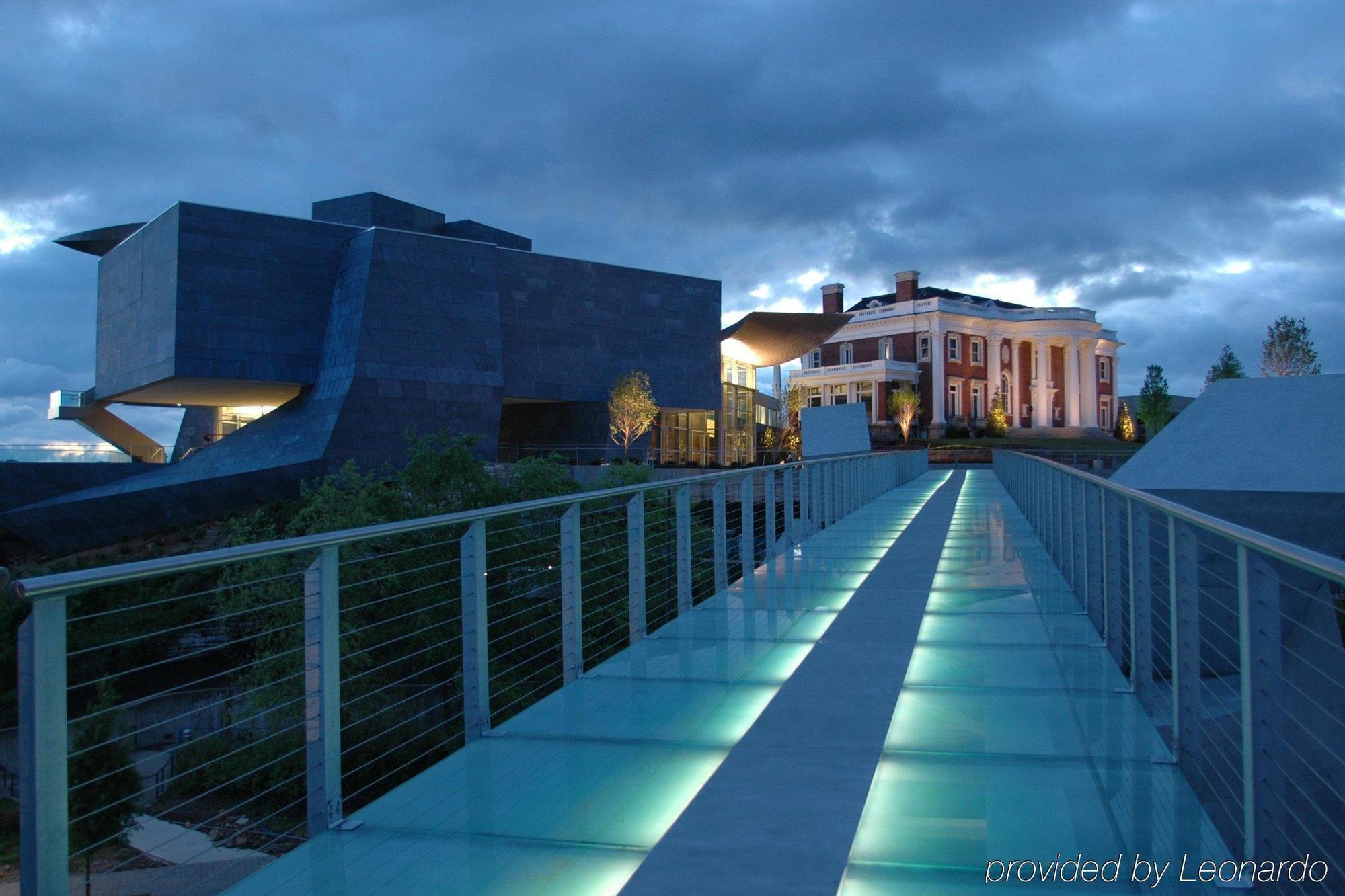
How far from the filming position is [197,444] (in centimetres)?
4662

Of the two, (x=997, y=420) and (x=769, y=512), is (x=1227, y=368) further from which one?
(x=769, y=512)

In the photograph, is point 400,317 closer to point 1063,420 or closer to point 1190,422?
point 1190,422

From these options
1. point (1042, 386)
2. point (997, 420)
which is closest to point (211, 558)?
point (997, 420)

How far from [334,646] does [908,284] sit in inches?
2501

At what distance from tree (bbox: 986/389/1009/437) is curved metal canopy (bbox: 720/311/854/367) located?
15.3 metres

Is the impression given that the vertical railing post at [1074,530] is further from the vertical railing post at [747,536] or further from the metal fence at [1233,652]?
the vertical railing post at [747,536]

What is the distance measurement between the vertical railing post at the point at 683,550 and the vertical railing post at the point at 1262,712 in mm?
4467

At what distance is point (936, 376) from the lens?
59875 millimetres

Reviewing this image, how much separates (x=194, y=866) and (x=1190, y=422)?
16686 millimetres

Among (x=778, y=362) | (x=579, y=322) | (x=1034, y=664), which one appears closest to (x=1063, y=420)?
(x=778, y=362)

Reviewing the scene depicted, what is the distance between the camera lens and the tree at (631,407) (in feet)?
122

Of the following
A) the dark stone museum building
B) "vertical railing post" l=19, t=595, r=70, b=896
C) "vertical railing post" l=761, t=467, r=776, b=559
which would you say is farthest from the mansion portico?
"vertical railing post" l=19, t=595, r=70, b=896

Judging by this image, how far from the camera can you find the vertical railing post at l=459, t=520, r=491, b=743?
396 centimetres

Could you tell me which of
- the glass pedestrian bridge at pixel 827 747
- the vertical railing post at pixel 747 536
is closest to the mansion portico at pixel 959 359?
the vertical railing post at pixel 747 536
